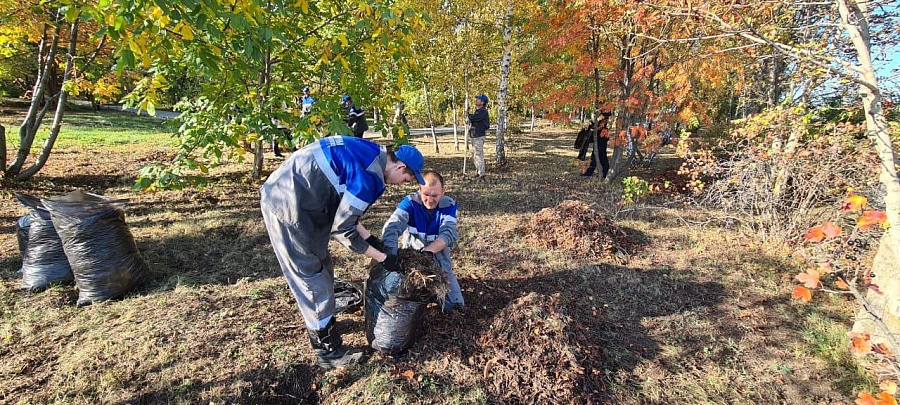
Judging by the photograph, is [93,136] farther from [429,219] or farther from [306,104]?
[429,219]

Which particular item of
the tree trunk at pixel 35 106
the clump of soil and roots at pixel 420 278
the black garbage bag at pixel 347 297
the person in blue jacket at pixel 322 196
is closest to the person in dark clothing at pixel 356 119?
the tree trunk at pixel 35 106

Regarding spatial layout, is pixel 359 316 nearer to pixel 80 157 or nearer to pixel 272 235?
pixel 272 235

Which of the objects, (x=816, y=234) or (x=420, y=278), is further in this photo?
(x=420, y=278)

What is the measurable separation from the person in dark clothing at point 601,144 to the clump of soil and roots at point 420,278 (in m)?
5.80

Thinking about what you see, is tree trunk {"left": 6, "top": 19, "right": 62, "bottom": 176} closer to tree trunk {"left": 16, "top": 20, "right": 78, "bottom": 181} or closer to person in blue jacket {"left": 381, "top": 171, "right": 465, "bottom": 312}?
tree trunk {"left": 16, "top": 20, "right": 78, "bottom": 181}

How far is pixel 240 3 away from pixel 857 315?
455 centimetres

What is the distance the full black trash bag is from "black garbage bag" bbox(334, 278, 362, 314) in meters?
0.48

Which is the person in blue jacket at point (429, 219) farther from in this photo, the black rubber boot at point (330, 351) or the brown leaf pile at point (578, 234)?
the brown leaf pile at point (578, 234)

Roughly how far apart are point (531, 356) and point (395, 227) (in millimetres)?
1149

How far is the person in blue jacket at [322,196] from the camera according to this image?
6.59 ft

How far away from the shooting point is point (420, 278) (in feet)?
7.78

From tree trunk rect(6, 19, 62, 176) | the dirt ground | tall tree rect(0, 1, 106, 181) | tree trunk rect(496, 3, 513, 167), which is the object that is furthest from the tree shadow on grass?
tree trunk rect(496, 3, 513, 167)

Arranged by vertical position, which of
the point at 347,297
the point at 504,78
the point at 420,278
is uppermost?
the point at 504,78

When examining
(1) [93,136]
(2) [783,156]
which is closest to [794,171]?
(2) [783,156]
